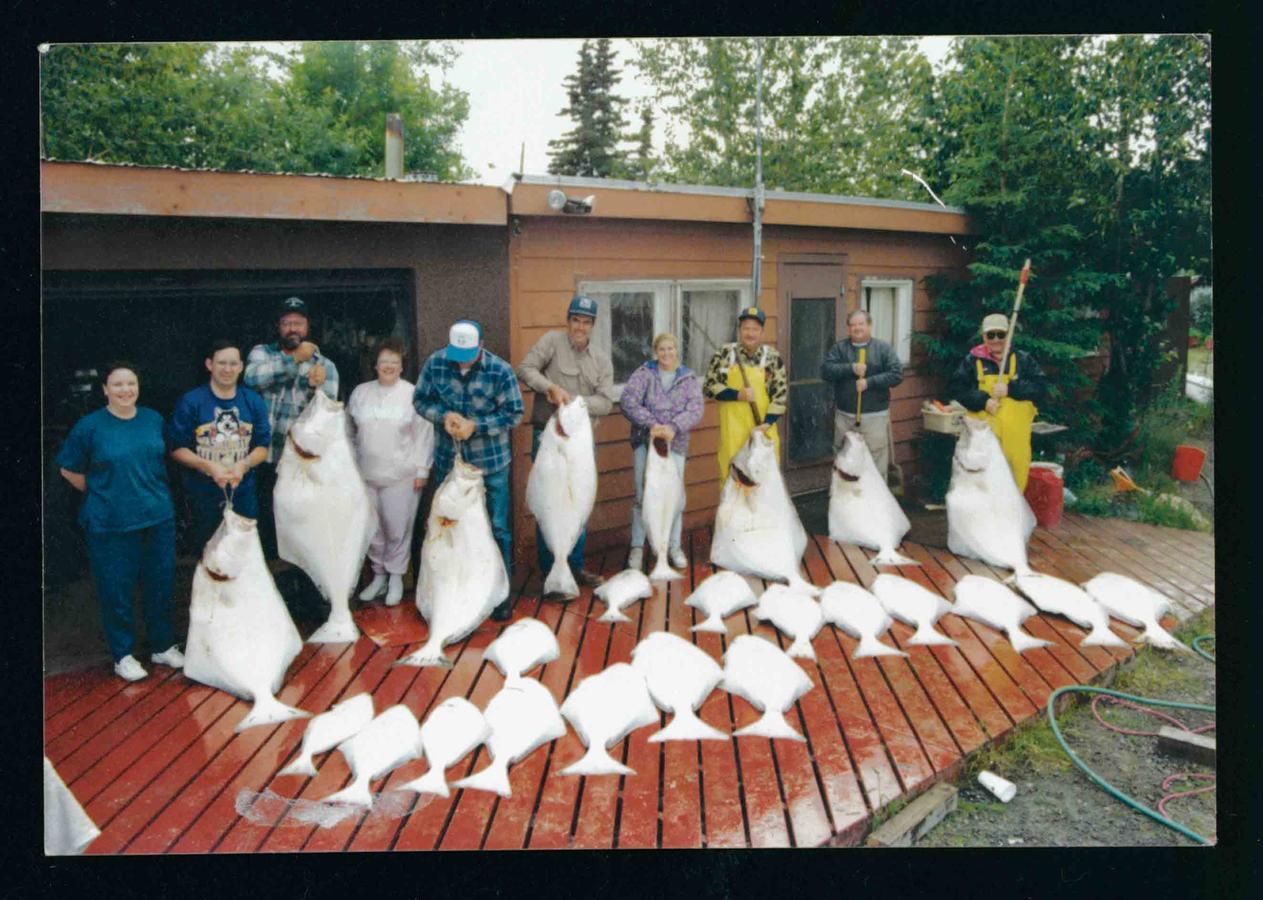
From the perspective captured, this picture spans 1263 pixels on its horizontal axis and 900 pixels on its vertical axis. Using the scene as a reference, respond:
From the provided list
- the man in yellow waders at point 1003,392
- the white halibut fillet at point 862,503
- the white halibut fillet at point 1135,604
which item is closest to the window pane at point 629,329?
the white halibut fillet at point 862,503

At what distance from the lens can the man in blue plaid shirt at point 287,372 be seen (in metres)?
4.20

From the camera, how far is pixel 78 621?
12.5 feet

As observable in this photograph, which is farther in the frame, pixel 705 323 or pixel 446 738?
pixel 705 323

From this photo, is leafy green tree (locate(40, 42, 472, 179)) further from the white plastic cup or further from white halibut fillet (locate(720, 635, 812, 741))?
the white plastic cup

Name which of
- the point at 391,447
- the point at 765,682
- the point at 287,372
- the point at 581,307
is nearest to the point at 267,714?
the point at 391,447

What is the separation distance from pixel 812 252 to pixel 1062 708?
3.60 meters

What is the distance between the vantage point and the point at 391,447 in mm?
4359

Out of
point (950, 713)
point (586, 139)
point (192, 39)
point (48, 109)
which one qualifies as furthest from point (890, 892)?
point (586, 139)

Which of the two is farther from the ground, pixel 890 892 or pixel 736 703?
pixel 736 703

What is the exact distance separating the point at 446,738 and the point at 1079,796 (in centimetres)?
238

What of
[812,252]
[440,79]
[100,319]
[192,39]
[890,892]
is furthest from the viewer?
[812,252]

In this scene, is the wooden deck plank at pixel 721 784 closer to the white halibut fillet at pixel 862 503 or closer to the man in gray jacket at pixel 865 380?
the white halibut fillet at pixel 862 503

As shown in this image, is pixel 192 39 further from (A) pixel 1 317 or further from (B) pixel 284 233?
(A) pixel 1 317

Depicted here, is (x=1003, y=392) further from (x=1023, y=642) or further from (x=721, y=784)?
(x=721, y=784)
